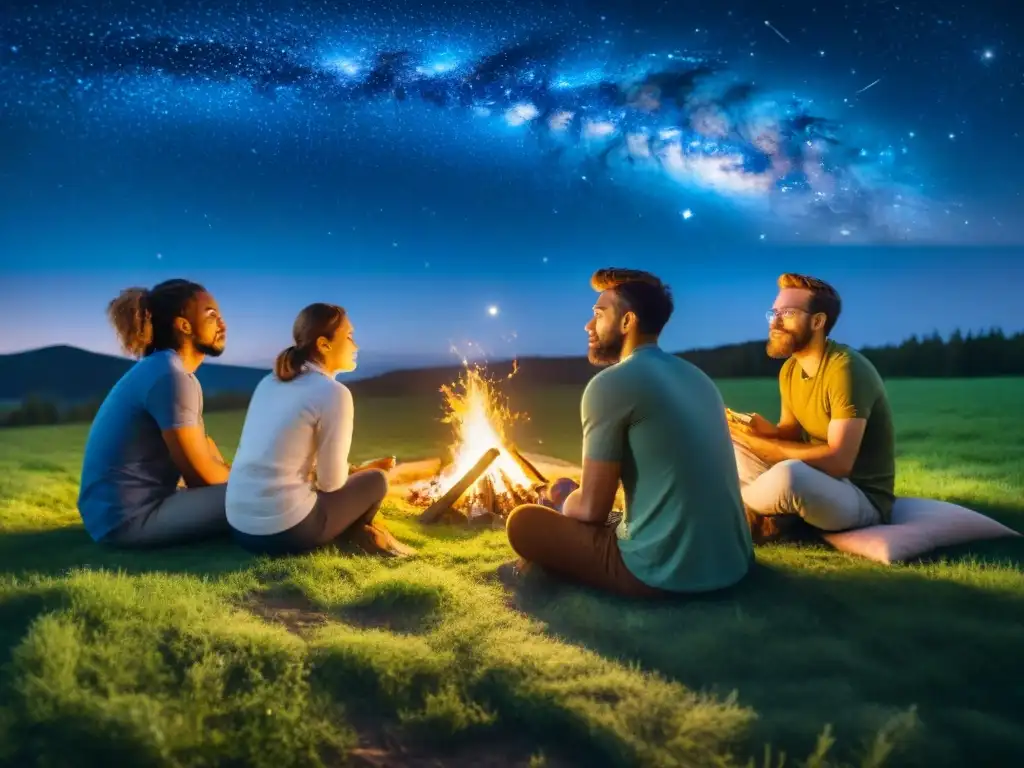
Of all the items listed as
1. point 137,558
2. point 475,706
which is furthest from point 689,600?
point 137,558

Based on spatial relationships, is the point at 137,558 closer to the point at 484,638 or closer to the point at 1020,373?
the point at 484,638

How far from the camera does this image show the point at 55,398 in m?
14.8

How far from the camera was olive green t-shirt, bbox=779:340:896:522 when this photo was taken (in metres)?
5.94

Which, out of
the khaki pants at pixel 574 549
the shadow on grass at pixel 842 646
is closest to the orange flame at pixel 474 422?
the khaki pants at pixel 574 549

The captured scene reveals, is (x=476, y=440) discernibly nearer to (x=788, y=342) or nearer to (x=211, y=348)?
(x=211, y=348)

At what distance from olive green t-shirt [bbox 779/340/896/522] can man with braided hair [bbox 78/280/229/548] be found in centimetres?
447

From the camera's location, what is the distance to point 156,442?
6090mm

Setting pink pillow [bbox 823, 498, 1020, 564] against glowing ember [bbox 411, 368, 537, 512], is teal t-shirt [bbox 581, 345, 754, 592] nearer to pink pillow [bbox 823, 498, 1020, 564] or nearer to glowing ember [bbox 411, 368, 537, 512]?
pink pillow [bbox 823, 498, 1020, 564]

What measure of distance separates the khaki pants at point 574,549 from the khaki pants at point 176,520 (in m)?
2.40

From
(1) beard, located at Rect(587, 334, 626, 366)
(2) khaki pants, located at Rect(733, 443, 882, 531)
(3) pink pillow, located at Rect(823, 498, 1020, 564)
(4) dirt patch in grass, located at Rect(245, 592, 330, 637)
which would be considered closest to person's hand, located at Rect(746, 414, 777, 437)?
(2) khaki pants, located at Rect(733, 443, 882, 531)

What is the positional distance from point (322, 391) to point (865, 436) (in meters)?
3.92

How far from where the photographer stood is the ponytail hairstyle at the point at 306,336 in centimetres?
548

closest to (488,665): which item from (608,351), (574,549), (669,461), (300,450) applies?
(574,549)

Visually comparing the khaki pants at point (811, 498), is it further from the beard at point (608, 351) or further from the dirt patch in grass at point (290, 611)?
the dirt patch in grass at point (290, 611)
